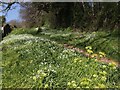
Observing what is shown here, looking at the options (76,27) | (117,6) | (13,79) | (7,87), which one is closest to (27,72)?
(13,79)

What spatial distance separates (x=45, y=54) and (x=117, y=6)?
15.1 meters

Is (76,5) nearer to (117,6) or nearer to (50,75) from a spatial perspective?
(117,6)

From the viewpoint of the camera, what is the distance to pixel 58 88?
11.6 metres

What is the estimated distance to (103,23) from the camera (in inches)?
1286

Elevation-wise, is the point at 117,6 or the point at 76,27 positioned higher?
the point at 117,6

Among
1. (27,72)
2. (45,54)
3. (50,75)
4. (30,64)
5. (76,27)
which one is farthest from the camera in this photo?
(76,27)

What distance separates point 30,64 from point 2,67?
1.69 metres

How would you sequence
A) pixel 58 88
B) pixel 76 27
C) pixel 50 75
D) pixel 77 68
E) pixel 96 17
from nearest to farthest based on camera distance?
1. pixel 58 88
2. pixel 50 75
3. pixel 77 68
4. pixel 96 17
5. pixel 76 27

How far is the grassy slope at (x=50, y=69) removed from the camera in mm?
11671

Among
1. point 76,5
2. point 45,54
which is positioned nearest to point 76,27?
point 76,5

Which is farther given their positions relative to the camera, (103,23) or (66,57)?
(103,23)

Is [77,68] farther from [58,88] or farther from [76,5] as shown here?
[76,5]

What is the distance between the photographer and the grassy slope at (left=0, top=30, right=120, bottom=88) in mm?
11671

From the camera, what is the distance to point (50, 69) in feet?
44.8
